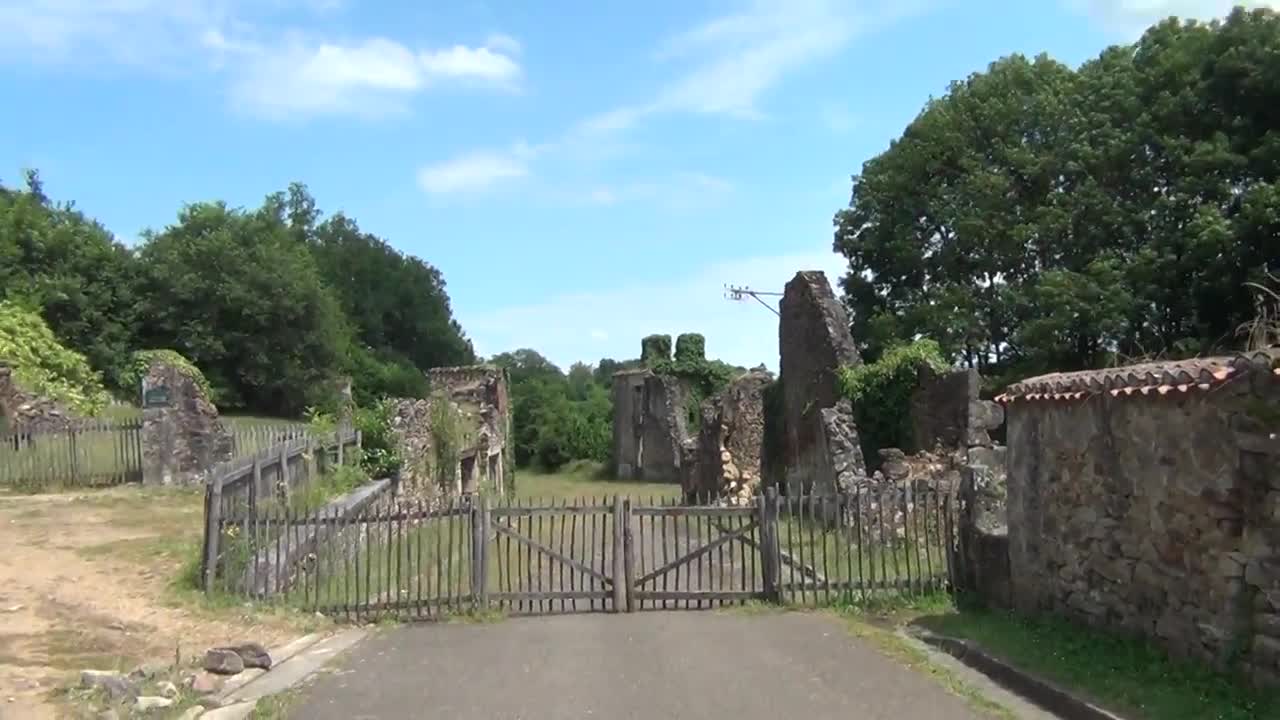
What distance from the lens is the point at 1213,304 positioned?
25516 mm

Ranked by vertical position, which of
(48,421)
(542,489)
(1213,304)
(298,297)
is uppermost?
(298,297)

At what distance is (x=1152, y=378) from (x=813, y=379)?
14.9 meters

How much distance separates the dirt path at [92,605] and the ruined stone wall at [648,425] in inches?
1298

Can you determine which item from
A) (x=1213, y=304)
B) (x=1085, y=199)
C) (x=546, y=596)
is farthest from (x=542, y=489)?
(x=546, y=596)

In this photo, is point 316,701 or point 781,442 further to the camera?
point 781,442

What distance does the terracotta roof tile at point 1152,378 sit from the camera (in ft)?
24.6

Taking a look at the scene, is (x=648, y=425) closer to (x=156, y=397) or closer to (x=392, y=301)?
(x=392, y=301)

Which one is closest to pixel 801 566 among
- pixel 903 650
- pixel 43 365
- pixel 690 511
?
pixel 690 511

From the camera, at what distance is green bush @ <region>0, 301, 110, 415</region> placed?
2892cm

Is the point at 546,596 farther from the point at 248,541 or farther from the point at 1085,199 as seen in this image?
the point at 1085,199

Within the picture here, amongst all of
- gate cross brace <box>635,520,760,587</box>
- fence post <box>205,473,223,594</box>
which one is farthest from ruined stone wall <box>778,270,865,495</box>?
fence post <box>205,473,223,594</box>

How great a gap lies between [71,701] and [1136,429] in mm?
8331

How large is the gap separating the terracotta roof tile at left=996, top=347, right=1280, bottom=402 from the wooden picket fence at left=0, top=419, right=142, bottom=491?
17.8 m

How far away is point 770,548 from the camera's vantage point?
13.4 m
